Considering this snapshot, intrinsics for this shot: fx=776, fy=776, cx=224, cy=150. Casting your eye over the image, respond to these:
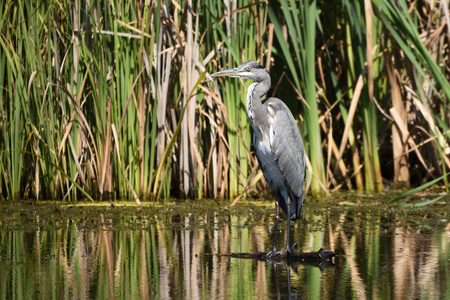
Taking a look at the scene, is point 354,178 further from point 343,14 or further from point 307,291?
point 307,291

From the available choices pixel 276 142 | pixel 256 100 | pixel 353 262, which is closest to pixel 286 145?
pixel 276 142

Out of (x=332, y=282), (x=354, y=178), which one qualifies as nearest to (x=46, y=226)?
(x=332, y=282)

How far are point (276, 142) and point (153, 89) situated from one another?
1878 millimetres

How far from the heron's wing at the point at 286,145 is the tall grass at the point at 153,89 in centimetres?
133

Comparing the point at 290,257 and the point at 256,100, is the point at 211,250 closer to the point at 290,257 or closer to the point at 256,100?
the point at 290,257

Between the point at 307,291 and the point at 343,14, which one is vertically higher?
the point at 343,14

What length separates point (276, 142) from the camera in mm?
5121

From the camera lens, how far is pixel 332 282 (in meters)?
3.83

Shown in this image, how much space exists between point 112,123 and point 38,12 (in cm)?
116

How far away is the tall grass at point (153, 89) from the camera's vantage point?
654 centimetres

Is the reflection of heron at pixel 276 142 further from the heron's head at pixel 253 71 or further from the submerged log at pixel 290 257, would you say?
the submerged log at pixel 290 257

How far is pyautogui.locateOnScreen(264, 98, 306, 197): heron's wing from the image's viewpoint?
5125 millimetres

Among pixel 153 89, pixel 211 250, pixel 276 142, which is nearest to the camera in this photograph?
pixel 211 250

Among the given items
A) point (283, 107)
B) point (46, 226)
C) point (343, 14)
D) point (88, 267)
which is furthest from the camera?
point (343, 14)
